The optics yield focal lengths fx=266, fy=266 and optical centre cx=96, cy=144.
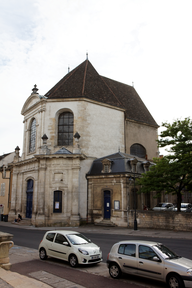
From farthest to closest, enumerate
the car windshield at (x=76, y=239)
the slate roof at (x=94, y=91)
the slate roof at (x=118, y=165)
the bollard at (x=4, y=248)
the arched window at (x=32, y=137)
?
the arched window at (x=32, y=137) → the slate roof at (x=94, y=91) → the slate roof at (x=118, y=165) → the car windshield at (x=76, y=239) → the bollard at (x=4, y=248)

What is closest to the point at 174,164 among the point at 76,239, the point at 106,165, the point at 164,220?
the point at 164,220

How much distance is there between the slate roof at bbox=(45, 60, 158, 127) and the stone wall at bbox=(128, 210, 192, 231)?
50.4 feet

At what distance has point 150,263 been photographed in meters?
8.50

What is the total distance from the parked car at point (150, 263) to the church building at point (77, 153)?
55.9 feet

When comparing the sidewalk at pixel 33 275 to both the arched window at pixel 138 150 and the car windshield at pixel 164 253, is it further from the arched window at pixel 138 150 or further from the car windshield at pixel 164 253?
the arched window at pixel 138 150

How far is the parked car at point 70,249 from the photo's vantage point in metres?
10.6

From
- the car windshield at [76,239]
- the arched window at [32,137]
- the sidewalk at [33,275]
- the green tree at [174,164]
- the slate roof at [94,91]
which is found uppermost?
the slate roof at [94,91]

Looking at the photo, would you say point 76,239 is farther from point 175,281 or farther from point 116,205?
point 116,205

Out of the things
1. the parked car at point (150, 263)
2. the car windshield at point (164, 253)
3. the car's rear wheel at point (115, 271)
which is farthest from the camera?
the car's rear wheel at point (115, 271)

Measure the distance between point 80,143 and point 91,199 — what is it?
655cm

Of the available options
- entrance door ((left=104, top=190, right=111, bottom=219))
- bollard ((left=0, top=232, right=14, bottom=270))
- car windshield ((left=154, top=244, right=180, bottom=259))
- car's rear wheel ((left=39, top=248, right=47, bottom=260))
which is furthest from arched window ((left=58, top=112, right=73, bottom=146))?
car windshield ((left=154, top=244, right=180, bottom=259))

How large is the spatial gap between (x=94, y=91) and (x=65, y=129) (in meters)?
6.31

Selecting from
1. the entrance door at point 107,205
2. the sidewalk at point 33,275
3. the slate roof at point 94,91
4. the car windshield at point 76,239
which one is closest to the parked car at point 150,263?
the sidewalk at point 33,275

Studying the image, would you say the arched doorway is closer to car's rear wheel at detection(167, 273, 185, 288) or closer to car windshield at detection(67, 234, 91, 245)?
car windshield at detection(67, 234, 91, 245)
